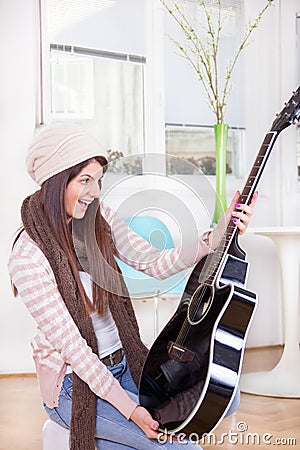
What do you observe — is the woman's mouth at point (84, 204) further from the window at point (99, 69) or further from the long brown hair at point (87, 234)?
the window at point (99, 69)

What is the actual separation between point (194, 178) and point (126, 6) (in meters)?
2.83

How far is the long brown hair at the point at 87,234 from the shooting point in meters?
1.48

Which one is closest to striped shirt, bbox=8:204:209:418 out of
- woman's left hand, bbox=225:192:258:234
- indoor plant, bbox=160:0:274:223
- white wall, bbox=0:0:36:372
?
woman's left hand, bbox=225:192:258:234

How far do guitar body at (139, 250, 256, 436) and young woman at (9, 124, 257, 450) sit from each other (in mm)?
54

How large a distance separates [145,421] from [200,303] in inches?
10.4

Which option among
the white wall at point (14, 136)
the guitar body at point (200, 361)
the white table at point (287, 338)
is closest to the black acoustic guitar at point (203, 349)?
the guitar body at point (200, 361)

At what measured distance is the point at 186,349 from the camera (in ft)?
5.05

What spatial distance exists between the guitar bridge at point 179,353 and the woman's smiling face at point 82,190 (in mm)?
327

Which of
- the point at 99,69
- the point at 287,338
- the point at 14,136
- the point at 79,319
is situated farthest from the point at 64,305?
the point at 99,69

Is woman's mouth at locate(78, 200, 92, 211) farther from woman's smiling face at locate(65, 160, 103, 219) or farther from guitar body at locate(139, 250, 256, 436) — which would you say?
guitar body at locate(139, 250, 256, 436)

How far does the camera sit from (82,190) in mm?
1567

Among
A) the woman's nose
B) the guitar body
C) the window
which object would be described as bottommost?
the guitar body

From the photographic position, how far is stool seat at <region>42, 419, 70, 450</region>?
1.69 meters

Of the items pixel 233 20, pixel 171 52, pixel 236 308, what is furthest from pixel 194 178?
pixel 233 20
